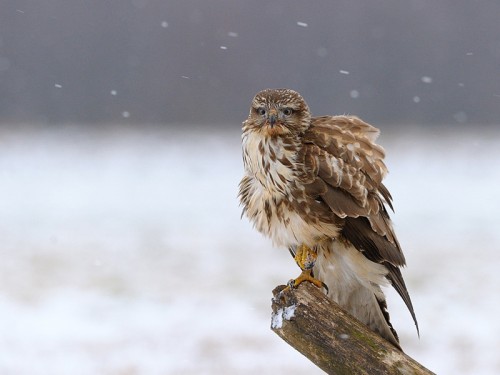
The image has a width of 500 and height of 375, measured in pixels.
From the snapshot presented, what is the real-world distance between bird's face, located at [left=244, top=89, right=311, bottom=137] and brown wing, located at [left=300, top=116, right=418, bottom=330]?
0.29ft

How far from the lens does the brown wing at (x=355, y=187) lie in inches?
150

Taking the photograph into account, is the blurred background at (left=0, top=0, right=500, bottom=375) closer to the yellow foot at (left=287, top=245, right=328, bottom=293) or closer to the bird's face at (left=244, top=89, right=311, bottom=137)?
the yellow foot at (left=287, top=245, right=328, bottom=293)

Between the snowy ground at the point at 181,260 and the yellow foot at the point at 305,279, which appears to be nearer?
the yellow foot at the point at 305,279

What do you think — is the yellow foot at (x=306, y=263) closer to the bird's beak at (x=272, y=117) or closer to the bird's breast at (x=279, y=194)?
the bird's breast at (x=279, y=194)

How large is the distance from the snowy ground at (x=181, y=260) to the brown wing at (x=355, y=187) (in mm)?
3472

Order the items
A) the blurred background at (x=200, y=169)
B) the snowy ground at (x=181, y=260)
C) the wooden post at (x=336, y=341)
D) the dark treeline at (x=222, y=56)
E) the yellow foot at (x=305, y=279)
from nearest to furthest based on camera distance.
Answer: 1. the wooden post at (x=336, y=341)
2. the yellow foot at (x=305, y=279)
3. the snowy ground at (x=181, y=260)
4. the blurred background at (x=200, y=169)
5. the dark treeline at (x=222, y=56)

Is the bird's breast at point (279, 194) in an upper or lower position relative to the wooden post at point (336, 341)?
upper

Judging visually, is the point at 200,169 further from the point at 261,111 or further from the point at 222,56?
the point at 261,111

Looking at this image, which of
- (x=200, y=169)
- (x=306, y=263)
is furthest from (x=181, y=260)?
(x=306, y=263)

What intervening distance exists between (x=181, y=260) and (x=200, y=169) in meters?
6.50

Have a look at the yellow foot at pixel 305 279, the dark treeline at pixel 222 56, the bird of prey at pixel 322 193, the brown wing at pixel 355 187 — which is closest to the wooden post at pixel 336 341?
the yellow foot at pixel 305 279

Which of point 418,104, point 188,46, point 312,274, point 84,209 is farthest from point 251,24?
point 312,274

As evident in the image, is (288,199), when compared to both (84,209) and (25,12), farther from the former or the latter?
(25,12)

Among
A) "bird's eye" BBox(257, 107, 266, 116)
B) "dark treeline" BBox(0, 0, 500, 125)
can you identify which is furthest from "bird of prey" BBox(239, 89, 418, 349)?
"dark treeline" BBox(0, 0, 500, 125)
